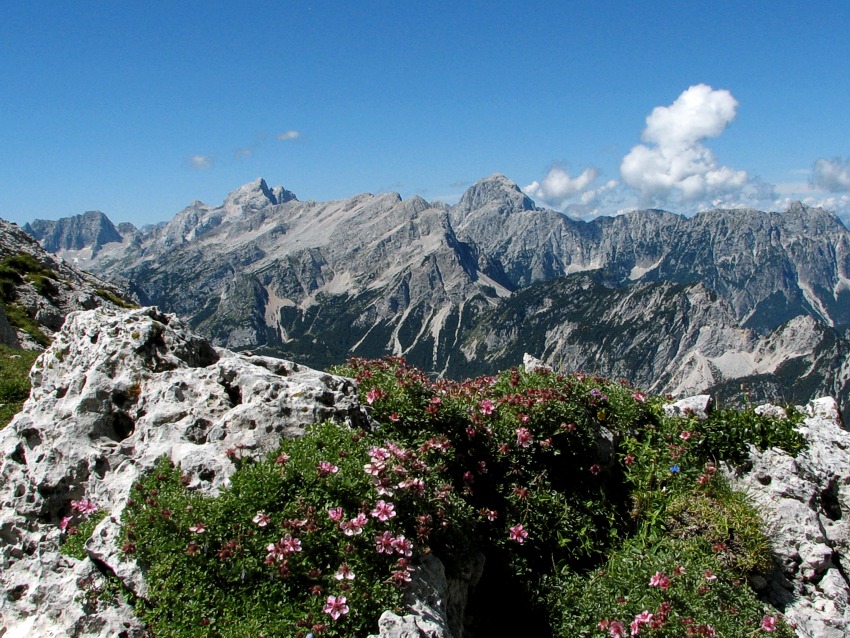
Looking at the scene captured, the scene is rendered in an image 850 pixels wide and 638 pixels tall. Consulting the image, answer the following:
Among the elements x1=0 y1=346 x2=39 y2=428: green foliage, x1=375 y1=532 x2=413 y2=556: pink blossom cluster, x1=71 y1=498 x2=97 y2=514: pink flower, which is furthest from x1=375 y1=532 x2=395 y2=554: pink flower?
x1=0 y1=346 x2=39 y2=428: green foliage

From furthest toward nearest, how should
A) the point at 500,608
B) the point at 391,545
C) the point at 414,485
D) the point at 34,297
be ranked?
the point at 34,297 < the point at 500,608 < the point at 414,485 < the point at 391,545

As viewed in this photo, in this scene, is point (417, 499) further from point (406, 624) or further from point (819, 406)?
point (819, 406)

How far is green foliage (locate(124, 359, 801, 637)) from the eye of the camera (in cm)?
741

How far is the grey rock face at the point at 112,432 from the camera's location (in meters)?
7.97

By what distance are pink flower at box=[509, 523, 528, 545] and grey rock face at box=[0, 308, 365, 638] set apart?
330 cm

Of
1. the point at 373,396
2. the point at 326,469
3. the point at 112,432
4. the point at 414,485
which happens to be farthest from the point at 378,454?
the point at 112,432

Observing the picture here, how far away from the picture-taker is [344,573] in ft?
23.7

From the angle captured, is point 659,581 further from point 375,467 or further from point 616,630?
point 375,467

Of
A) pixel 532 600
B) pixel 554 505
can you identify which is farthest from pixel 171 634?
pixel 554 505

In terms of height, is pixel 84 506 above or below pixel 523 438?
below

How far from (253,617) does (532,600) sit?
15.9 feet

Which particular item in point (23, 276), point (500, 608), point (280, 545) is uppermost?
point (23, 276)

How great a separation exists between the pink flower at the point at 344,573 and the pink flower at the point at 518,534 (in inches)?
146

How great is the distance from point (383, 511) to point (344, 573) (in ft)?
3.09
